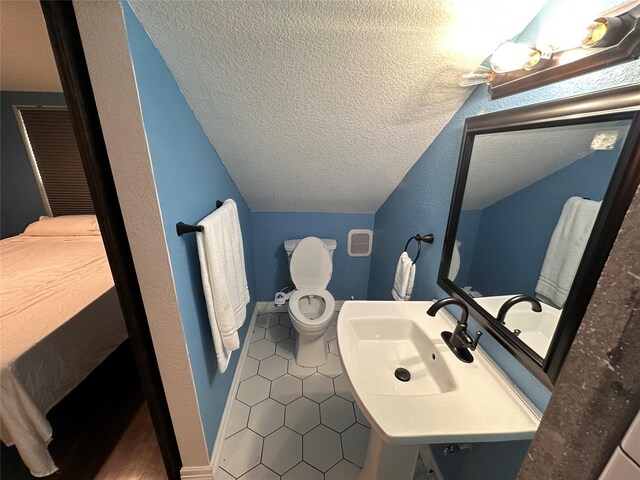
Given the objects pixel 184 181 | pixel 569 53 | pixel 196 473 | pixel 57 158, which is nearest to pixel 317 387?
pixel 196 473

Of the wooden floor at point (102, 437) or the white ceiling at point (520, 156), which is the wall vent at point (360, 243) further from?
the wooden floor at point (102, 437)

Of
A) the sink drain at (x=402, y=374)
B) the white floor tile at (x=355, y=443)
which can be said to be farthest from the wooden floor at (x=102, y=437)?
the sink drain at (x=402, y=374)

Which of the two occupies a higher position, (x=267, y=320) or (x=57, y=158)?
(x=57, y=158)

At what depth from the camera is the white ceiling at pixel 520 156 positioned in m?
0.63

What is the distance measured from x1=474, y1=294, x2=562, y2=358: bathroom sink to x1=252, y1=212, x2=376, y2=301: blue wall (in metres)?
1.58

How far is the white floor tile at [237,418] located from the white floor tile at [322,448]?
1.28 ft

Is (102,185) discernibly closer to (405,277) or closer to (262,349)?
(405,277)

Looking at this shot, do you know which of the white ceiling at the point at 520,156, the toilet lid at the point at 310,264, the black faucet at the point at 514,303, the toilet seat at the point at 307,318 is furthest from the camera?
the toilet lid at the point at 310,264

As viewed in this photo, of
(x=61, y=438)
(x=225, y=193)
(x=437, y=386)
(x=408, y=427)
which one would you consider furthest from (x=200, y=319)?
(x=61, y=438)

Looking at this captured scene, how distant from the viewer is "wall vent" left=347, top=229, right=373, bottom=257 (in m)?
2.39

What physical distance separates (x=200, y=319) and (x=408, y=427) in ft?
3.09

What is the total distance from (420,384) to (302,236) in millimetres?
1614

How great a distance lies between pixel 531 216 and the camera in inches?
31.2

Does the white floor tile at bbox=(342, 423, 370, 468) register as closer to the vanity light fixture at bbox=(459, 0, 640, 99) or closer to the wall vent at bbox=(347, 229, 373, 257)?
the wall vent at bbox=(347, 229, 373, 257)
